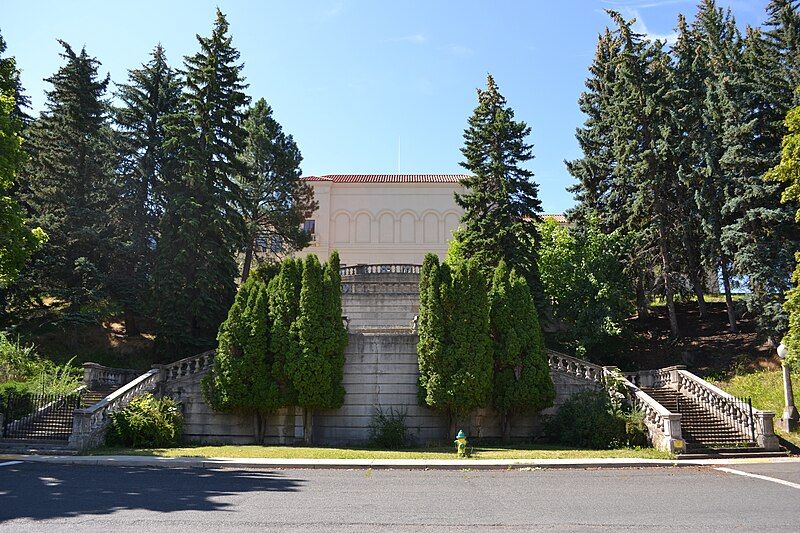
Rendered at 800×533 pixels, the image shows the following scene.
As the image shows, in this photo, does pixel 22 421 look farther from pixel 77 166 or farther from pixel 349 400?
pixel 77 166

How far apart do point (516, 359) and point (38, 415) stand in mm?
16315

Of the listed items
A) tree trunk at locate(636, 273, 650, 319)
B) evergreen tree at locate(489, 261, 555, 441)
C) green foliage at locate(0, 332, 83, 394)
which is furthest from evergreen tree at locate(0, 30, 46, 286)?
tree trunk at locate(636, 273, 650, 319)

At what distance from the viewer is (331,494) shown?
460 inches

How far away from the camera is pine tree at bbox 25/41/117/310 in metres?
28.7

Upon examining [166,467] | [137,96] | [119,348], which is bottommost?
[166,467]

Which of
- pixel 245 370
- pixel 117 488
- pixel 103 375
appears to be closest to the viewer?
pixel 117 488

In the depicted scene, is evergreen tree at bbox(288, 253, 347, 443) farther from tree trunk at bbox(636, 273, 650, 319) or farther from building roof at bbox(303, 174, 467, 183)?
building roof at bbox(303, 174, 467, 183)

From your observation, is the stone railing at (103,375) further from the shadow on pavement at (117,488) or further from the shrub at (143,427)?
the shadow on pavement at (117,488)

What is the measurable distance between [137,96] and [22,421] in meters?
18.7

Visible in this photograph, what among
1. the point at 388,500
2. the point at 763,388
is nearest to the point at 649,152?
the point at 763,388

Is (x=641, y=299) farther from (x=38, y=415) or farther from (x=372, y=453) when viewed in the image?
(x=38, y=415)

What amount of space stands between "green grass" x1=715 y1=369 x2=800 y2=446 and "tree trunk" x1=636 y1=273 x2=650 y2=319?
8.01 metres

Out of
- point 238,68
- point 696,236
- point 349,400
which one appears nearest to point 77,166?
point 238,68

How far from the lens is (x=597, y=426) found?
20016 millimetres
